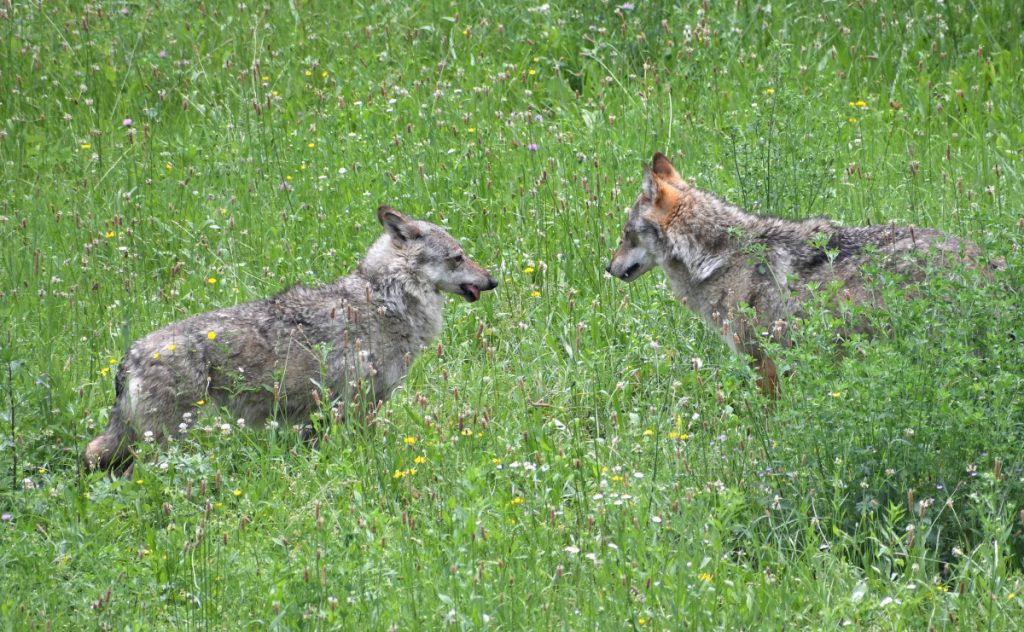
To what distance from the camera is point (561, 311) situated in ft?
28.1

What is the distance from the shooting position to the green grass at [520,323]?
5293 mm

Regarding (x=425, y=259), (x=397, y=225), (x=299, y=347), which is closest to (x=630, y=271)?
(x=425, y=259)

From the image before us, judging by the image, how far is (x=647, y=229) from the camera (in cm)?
825

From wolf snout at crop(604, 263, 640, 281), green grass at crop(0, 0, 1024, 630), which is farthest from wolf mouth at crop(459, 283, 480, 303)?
wolf snout at crop(604, 263, 640, 281)

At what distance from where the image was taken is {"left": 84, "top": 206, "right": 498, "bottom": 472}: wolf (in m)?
7.09

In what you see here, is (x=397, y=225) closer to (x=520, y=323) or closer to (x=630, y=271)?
(x=520, y=323)

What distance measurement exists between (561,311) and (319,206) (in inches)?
106

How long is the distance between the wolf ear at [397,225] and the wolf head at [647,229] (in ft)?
4.27

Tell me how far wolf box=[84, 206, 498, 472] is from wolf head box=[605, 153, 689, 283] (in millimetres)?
896

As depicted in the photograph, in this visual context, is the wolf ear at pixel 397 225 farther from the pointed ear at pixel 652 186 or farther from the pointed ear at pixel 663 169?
the pointed ear at pixel 663 169

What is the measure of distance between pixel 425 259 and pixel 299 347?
1121 mm

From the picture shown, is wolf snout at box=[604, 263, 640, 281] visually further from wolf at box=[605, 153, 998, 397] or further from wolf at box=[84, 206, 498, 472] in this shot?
wolf at box=[84, 206, 498, 472]

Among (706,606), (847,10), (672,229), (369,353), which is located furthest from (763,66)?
(706,606)

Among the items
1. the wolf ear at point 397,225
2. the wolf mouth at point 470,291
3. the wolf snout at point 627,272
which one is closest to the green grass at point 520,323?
the wolf snout at point 627,272
